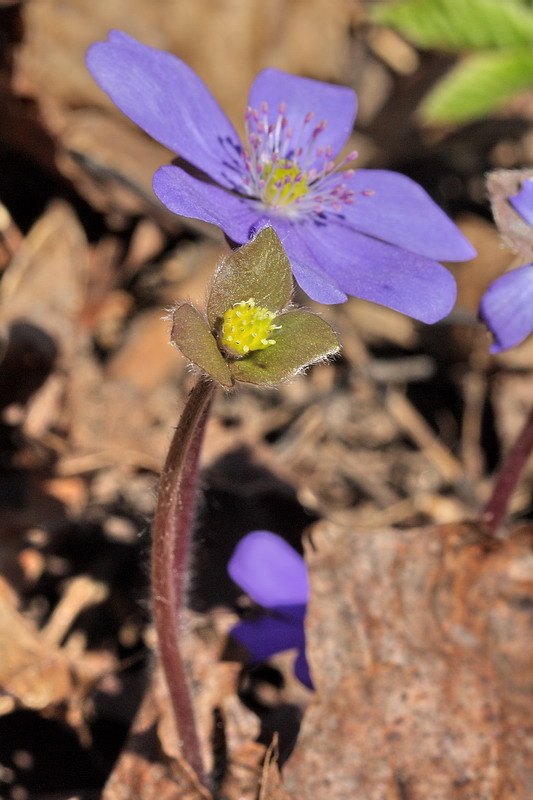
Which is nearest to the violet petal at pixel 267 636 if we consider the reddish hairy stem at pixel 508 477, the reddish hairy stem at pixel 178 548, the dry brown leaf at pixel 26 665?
the reddish hairy stem at pixel 178 548

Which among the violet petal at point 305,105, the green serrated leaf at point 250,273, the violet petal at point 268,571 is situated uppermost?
the green serrated leaf at point 250,273

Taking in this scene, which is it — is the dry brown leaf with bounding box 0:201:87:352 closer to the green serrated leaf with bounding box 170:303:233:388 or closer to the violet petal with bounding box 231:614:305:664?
the violet petal with bounding box 231:614:305:664

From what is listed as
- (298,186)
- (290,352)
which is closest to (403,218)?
(298,186)

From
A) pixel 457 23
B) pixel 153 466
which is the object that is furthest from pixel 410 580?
pixel 457 23

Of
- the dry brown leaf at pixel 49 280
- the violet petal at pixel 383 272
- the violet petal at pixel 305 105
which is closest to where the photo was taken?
the violet petal at pixel 383 272

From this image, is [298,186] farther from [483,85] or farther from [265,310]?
[483,85]

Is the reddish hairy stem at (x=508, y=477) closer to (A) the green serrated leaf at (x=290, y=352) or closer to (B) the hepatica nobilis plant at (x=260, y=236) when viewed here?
(B) the hepatica nobilis plant at (x=260, y=236)
